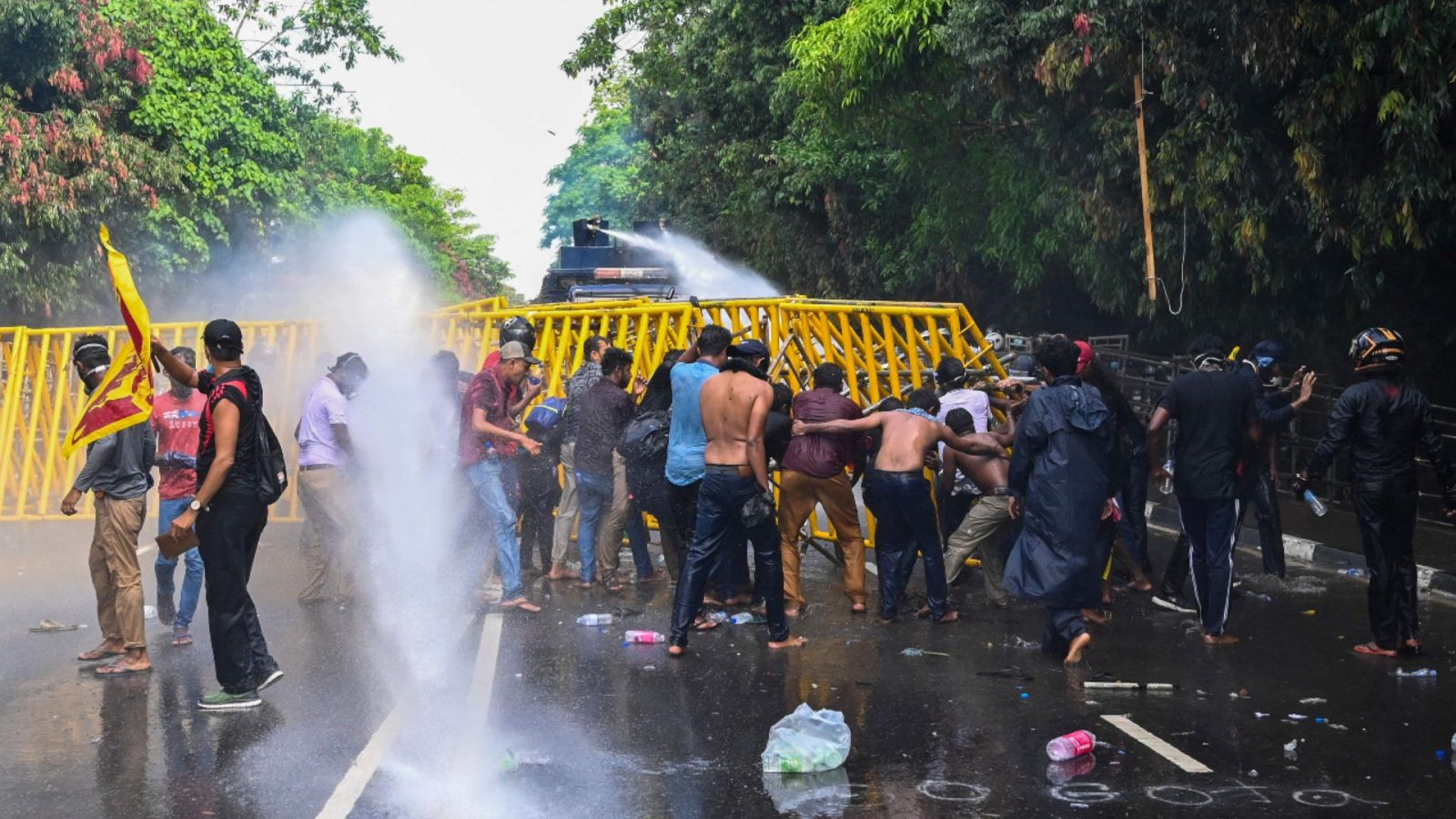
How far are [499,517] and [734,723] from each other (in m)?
3.74

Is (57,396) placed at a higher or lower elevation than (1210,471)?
higher

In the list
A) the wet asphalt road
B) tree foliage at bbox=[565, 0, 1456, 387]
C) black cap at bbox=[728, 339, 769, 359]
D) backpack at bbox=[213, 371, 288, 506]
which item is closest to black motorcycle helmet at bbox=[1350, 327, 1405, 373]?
the wet asphalt road

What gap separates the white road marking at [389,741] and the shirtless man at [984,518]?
3.31 m

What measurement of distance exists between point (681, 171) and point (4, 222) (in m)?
16.5

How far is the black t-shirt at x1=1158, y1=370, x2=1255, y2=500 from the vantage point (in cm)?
902

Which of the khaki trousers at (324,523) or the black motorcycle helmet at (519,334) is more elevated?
the black motorcycle helmet at (519,334)

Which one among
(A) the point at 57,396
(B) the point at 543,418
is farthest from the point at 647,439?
(A) the point at 57,396

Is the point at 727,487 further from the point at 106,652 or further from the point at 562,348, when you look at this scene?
the point at 562,348

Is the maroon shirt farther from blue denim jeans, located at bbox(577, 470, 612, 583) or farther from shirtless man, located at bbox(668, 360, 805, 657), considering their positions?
blue denim jeans, located at bbox(577, 470, 612, 583)

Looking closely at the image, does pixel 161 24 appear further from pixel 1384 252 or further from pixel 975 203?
pixel 1384 252

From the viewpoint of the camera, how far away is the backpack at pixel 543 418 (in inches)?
457

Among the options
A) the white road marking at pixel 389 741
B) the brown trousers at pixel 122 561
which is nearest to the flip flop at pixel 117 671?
the brown trousers at pixel 122 561

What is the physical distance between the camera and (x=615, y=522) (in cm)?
1142

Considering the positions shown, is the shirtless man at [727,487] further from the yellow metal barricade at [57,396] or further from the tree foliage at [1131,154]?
the yellow metal barricade at [57,396]
